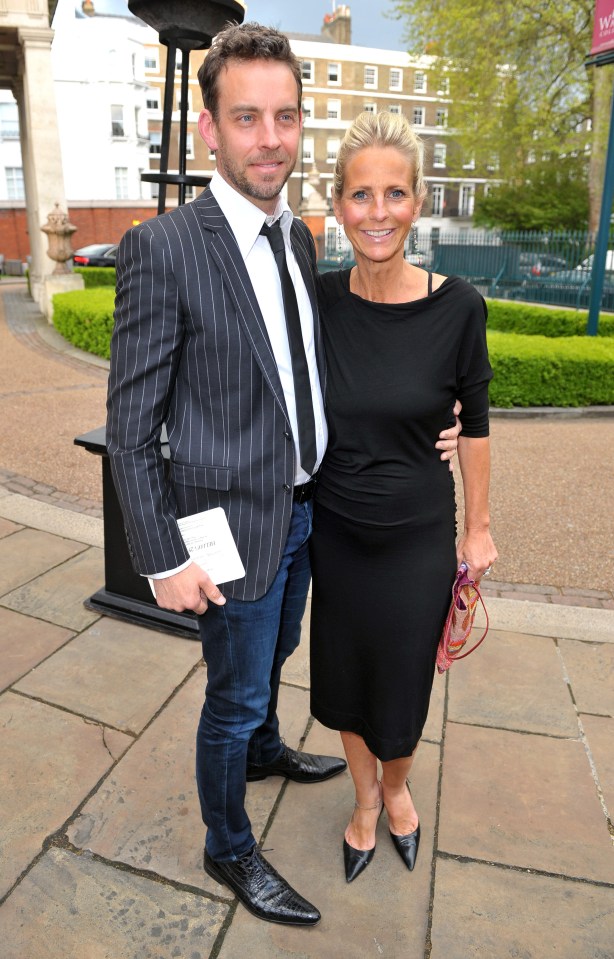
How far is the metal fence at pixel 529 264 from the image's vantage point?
52.8 feet

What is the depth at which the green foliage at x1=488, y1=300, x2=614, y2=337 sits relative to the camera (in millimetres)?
11875

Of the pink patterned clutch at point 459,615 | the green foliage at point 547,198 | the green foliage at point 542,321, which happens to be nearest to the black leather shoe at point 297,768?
the pink patterned clutch at point 459,615

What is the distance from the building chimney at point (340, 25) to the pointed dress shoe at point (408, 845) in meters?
61.9

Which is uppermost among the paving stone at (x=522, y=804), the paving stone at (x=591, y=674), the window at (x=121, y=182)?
the window at (x=121, y=182)

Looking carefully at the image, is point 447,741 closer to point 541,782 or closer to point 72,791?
point 541,782

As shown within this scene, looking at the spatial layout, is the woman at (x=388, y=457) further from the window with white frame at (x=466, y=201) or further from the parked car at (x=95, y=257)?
the window with white frame at (x=466, y=201)

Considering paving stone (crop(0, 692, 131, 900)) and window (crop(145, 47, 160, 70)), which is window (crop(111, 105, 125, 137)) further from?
paving stone (crop(0, 692, 131, 900))

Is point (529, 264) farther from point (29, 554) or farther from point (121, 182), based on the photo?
point (121, 182)

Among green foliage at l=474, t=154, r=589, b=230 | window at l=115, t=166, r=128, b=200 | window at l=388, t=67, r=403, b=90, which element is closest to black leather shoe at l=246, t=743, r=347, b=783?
green foliage at l=474, t=154, r=589, b=230

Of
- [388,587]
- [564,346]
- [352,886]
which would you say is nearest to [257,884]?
[352,886]

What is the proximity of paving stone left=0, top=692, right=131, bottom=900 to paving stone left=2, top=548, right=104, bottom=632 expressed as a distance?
66 cm

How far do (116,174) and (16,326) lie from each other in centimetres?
3253

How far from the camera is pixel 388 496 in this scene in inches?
76.5

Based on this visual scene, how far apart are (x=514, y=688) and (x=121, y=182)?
45.5 metres
